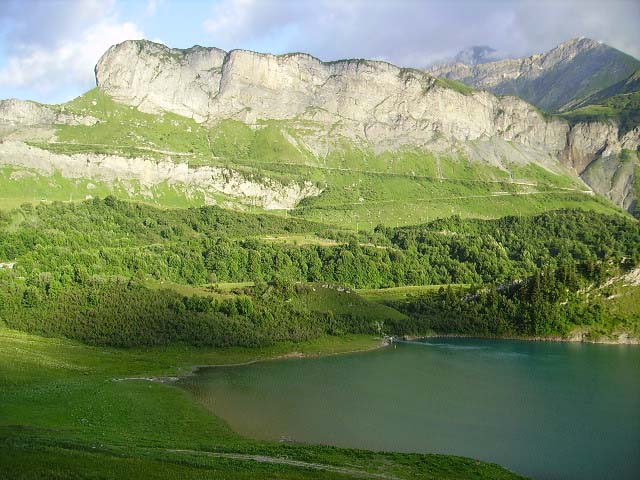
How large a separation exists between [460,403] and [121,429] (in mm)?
43828

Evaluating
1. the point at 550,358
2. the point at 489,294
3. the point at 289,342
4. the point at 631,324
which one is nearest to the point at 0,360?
the point at 289,342

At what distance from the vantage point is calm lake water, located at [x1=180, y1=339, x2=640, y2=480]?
6631 cm

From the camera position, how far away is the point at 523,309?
5571 inches

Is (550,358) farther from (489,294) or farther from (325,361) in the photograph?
(325,361)

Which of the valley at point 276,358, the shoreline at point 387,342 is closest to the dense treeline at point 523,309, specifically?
the valley at point 276,358

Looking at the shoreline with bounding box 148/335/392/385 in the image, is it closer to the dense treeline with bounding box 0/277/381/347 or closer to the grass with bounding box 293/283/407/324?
the dense treeline with bounding box 0/277/381/347

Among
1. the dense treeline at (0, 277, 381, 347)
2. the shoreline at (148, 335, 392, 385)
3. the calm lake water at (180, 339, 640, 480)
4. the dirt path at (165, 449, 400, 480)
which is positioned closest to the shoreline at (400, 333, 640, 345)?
the calm lake water at (180, 339, 640, 480)

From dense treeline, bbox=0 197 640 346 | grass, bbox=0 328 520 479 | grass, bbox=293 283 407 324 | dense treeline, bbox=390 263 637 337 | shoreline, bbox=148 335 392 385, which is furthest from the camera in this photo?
grass, bbox=293 283 407 324

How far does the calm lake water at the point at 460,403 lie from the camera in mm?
Result: 66312

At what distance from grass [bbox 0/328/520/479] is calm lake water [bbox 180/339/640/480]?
20.0ft

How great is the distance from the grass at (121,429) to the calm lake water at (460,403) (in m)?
6.09

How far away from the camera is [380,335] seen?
443 feet

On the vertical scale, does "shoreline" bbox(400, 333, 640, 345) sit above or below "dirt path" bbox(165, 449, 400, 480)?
above

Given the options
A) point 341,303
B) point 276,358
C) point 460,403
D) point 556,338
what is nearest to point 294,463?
point 460,403
